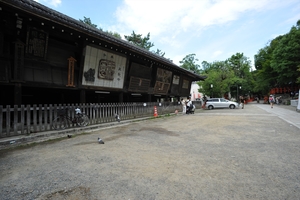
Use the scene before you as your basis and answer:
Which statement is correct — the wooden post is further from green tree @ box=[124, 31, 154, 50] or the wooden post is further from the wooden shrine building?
green tree @ box=[124, 31, 154, 50]

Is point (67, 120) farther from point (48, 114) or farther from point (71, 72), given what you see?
point (71, 72)

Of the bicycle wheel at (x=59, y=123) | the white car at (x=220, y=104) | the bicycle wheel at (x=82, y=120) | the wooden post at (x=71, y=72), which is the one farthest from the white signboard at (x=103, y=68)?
the white car at (x=220, y=104)

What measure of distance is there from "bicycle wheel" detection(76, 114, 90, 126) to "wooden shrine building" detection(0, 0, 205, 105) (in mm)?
1869

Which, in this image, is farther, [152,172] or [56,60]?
[56,60]

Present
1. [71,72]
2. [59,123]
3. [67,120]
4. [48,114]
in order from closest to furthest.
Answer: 1. [48,114]
2. [59,123]
3. [67,120]
4. [71,72]

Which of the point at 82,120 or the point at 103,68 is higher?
the point at 103,68

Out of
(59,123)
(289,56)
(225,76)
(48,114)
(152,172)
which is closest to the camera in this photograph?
(152,172)

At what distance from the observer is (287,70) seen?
28891 millimetres

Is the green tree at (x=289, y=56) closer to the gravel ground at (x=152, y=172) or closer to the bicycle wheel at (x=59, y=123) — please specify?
the gravel ground at (x=152, y=172)

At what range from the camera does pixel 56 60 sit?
8.80 metres

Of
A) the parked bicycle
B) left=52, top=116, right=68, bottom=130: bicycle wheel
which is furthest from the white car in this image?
left=52, top=116, right=68, bottom=130: bicycle wheel

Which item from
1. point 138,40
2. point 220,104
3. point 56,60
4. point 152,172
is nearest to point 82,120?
point 56,60

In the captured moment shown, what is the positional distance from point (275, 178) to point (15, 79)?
915cm

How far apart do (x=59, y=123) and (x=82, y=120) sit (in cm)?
105
